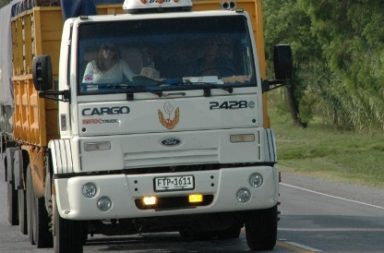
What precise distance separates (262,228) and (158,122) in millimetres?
1891

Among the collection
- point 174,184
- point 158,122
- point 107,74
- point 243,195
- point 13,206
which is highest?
point 107,74

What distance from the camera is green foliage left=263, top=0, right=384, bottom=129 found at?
3719 cm

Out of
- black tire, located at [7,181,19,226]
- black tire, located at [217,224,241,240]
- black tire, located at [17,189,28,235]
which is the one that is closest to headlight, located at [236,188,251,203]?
black tire, located at [217,224,241,240]

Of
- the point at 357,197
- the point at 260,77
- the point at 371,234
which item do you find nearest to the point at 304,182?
the point at 357,197

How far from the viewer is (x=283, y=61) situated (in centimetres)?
1418

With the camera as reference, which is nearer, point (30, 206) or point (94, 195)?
point (94, 195)

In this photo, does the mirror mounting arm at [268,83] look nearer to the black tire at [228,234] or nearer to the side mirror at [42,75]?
the side mirror at [42,75]

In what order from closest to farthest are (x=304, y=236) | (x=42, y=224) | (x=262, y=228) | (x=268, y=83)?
(x=268, y=83), (x=262, y=228), (x=42, y=224), (x=304, y=236)

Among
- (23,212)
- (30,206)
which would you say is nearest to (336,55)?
(23,212)

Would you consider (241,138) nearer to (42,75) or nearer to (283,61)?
(283,61)

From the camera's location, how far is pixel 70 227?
14.4 m

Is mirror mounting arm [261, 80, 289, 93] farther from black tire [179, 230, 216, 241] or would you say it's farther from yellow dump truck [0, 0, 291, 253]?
black tire [179, 230, 216, 241]

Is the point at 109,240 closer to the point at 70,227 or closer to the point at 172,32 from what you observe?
the point at 70,227

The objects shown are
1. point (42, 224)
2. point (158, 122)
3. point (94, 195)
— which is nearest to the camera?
point (94, 195)
